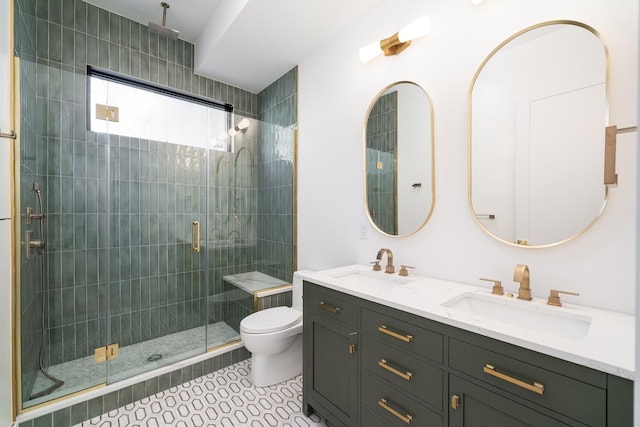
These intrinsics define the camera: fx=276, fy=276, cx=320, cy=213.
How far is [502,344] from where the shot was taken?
887 mm

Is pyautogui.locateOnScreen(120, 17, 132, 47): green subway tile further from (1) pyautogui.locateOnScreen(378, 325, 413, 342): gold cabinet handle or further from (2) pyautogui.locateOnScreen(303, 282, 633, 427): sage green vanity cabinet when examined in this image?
(1) pyautogui.locateOnScreen(378, 325, 413, 342): gold cabinet handle

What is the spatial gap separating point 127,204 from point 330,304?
192 centimetres

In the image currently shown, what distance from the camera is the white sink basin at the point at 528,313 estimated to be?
1037 millimetres

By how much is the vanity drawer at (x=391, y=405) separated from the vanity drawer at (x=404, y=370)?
0.03 metres

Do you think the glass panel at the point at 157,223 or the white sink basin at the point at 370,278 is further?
the glass panel at the point at 157,223

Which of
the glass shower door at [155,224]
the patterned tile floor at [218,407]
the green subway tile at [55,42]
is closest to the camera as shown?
the patterned tile floor at [218,407]

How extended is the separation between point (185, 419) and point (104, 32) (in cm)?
297

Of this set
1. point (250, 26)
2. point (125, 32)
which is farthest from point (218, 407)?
point (125, 32)

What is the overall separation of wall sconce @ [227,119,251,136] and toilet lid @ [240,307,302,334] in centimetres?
168

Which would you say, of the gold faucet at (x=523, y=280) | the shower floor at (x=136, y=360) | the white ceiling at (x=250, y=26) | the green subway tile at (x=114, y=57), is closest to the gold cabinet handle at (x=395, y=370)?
the gold faucet at (x=523, y=280)

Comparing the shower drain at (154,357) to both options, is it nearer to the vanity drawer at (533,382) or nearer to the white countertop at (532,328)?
the white countertop at (532,328)

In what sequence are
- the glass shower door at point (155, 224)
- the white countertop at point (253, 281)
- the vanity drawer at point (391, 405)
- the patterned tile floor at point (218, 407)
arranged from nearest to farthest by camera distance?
the vanity drawer at point (391, 405)
the patterned tile floor at point (218, 407)
the glass shower door at point (155, 224)
the white countertop at point (253, 281)

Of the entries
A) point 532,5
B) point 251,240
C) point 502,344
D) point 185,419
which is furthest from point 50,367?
point 532,5

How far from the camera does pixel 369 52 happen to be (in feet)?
6.16
